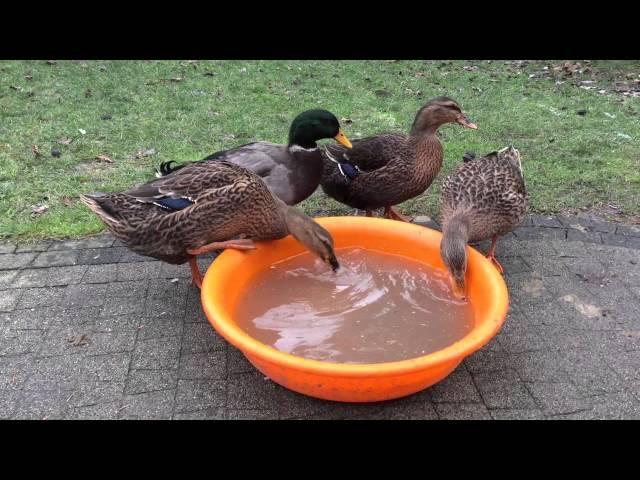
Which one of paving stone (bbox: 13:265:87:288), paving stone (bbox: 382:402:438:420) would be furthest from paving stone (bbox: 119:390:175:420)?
paving stone (bbox: 13:265:87:288)

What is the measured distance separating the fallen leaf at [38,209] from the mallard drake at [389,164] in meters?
2.47

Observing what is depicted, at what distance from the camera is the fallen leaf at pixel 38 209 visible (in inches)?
188

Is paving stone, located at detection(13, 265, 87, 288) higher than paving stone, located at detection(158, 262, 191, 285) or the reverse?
the reverse

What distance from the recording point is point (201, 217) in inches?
135

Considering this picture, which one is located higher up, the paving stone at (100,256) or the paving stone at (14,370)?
Answer: the paving stone at (100,256)

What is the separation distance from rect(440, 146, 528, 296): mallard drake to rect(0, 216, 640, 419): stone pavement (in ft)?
1.67

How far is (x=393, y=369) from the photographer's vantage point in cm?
242

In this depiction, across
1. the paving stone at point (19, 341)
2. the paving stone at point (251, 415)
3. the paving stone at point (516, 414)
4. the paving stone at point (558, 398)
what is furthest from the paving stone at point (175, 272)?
the paving stone at point (558, 398)

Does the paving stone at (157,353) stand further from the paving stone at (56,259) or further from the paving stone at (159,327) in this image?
the paving stone at (56,259)

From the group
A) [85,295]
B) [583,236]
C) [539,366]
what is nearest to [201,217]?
[85,295]

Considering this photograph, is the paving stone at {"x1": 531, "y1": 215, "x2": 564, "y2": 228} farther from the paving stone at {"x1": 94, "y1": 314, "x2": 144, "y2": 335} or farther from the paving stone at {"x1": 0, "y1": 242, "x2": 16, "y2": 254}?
the paving stone at {"x1": 0, "y1": 242, "x2": 16, "y2": 254}

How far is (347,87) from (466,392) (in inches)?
237

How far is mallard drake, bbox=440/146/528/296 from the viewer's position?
3686 millimetres

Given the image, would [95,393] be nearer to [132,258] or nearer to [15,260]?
[132,258]
